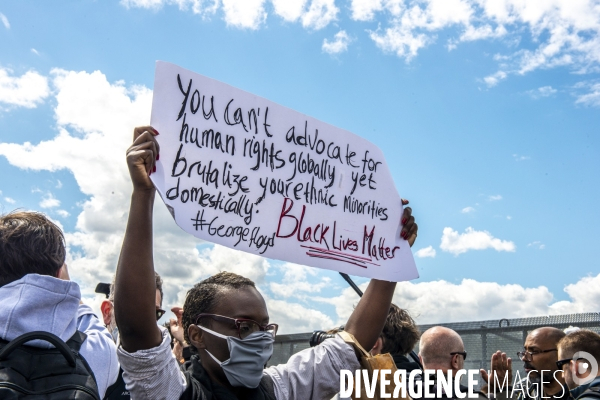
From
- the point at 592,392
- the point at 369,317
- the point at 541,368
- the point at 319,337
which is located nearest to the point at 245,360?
the point at 319,337

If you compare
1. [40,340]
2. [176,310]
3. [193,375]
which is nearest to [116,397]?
[176,310]

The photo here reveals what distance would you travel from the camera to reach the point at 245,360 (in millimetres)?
2654

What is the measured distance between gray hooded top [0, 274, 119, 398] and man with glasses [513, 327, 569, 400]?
167 inches

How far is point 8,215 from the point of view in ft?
8.02

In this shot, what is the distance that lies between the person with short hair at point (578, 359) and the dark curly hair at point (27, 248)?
3699mm

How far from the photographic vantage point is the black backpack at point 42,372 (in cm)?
187

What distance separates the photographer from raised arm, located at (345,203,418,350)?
312 cm

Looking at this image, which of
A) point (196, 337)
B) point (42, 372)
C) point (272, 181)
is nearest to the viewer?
point (42, 372)

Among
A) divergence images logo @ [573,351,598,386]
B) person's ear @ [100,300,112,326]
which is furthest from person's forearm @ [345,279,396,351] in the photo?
divergence images logo @ [573,351,598,386]

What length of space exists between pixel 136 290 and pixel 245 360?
2.16 feet

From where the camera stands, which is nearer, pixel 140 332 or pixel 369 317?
pixel 140 332

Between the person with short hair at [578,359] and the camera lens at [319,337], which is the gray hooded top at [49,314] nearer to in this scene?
the camera lens at [319,337]

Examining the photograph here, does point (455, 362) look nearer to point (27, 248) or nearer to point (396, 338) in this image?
point (396, 338)

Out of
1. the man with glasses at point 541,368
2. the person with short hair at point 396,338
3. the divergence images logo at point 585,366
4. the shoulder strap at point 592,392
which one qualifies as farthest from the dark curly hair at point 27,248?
the man with glasses at point 541,368
